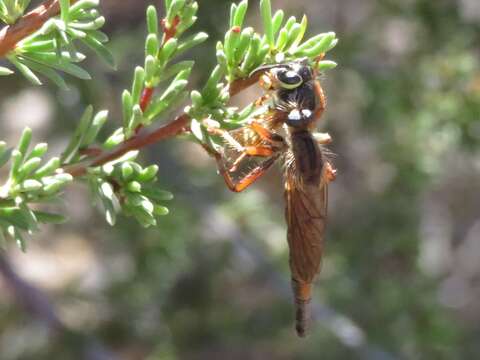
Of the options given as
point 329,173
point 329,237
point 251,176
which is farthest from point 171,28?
point 329,237

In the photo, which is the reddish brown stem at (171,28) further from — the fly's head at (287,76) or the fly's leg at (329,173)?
the fly's leg at (329,173)

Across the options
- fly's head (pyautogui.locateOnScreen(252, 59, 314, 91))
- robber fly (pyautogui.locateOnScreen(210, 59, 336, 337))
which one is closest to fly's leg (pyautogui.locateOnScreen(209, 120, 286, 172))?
robber fly (pyautogui.locateOnScreen(210, 59, 336, 337))

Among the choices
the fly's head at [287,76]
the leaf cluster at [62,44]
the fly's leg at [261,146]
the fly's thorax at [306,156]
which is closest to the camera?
the leaf cluster at [62,44]

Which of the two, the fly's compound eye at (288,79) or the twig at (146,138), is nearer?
the twig at (146,138)

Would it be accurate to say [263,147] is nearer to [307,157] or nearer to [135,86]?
[307,157]

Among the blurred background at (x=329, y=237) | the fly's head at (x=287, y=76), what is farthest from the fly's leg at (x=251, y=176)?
the blurred background at (x=329, y=237)

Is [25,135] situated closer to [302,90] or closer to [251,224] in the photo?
[302,90]

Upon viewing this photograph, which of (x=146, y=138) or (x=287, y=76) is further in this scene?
(x=287, y=76)
